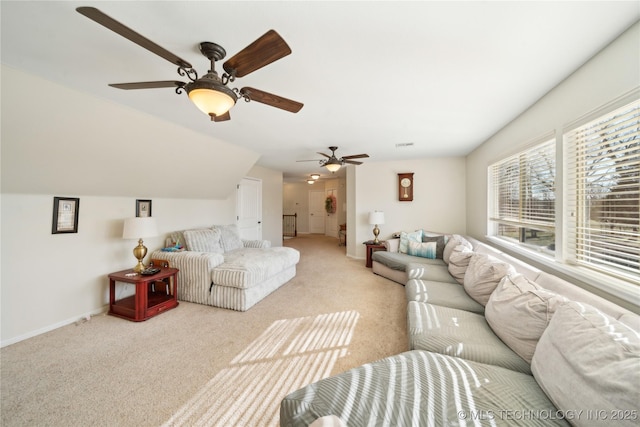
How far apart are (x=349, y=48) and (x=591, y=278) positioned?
2408 millimetres

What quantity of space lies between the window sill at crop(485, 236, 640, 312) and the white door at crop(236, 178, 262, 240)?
509cm

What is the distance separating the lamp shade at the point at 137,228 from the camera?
107 inches

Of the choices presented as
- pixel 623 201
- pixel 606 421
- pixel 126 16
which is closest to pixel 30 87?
pixel 126 16

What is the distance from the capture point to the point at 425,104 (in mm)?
2332

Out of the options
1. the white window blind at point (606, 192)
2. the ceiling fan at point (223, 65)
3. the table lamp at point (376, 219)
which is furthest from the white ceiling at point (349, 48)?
the table lamp at point (376, 219)

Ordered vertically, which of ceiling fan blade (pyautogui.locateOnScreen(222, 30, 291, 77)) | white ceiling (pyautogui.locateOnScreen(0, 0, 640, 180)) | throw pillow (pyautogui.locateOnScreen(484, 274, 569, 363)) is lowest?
throw pillow (pyautogui.locateOnScreen(484, 274, 569, 363))

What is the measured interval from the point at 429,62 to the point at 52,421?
11.4 ft

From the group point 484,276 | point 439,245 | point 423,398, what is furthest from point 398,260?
point 423,398

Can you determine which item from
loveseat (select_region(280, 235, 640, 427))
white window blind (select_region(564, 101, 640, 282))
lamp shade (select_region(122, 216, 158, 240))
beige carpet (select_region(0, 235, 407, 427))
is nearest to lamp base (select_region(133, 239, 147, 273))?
lamp shade (select_region(122, 216, 158, 240))

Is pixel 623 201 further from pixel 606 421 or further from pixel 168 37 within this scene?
pixel 168 37

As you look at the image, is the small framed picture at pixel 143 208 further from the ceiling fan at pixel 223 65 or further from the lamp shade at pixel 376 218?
the lamp shade at pixel 376 218

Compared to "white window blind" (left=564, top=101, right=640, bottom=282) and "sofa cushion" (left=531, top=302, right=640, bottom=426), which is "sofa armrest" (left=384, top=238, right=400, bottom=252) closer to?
"white window blind" (left=564, top=101, right=640, bottom=282)

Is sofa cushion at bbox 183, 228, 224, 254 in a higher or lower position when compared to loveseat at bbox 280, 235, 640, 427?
higher

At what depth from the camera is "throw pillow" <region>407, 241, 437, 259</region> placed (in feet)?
12.9
